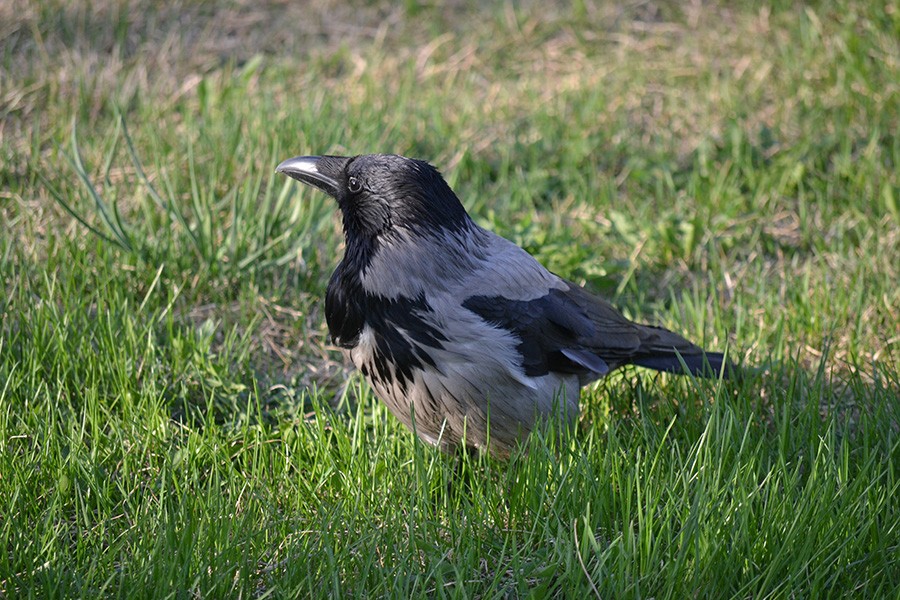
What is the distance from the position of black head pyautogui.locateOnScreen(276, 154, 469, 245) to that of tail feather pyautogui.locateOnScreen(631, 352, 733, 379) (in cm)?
85

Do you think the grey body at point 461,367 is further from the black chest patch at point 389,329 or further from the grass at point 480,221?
the grass at point 480,221

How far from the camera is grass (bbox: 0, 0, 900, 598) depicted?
8.71ft

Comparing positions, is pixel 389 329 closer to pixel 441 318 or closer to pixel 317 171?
pixel 441 318

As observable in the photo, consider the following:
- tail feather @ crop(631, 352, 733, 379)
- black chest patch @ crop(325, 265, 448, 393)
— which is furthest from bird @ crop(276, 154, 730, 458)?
tail feather @ crop(631, 352, 733, 379)

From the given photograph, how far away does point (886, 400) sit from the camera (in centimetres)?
331

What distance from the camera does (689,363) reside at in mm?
3566

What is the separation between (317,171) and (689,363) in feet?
4.80

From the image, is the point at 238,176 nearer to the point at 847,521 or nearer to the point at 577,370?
the point at 577,370

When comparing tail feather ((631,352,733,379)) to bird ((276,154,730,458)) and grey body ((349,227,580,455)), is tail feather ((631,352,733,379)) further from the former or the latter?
grey body ((349,227,580,455))

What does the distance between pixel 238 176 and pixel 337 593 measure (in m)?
2.80

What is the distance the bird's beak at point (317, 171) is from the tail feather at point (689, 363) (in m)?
1.22

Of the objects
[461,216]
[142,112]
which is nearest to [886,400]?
[461,216]

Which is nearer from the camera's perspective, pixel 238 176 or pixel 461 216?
pixel 461 216

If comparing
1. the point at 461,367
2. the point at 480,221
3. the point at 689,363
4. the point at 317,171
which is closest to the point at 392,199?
the point at 317,171
